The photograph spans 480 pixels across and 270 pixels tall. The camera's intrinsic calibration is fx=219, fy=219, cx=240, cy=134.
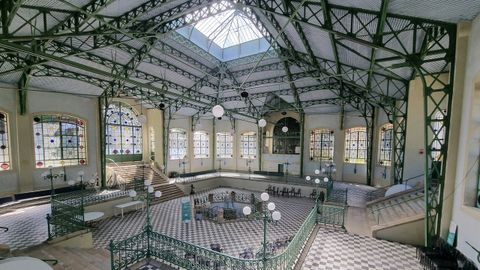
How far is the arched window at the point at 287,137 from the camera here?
20203mm

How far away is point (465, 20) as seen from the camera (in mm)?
5512


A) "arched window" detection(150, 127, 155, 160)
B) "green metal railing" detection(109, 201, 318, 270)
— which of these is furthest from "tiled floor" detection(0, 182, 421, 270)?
"arched window" detection(150, 127, 155, 160)

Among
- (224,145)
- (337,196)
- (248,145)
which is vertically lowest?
(337,196)

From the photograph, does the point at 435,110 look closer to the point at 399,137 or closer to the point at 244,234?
the point at 399,137

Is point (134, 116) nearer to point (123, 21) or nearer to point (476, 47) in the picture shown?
point (123, 21)

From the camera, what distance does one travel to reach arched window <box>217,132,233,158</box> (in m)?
22.9

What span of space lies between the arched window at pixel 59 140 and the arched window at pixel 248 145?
13064mm

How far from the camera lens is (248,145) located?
2209 centimetres

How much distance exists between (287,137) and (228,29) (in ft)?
36.4

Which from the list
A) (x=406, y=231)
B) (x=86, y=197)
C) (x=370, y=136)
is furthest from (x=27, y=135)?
(x=370, y=136)

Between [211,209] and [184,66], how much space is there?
879 cm

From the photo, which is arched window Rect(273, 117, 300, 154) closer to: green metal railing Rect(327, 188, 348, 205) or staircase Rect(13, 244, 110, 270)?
green metal railing Rect(327, 188, 348, 205)

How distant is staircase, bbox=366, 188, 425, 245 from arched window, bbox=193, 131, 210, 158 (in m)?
15.4

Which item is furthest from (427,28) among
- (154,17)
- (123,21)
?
(123,21)
